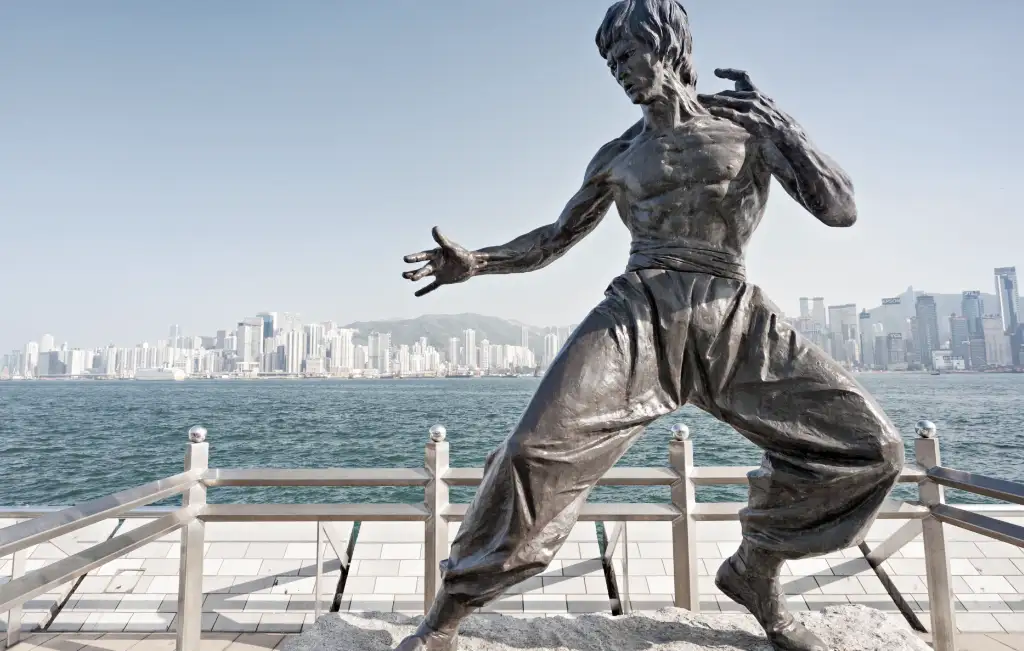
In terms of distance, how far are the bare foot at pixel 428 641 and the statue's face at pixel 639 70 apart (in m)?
2.18

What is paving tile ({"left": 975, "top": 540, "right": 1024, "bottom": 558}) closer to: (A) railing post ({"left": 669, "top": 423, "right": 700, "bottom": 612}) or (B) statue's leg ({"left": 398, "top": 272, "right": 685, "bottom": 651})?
(A) railing post ({"left": 669, "top": 423, "right": 700, "bottom": 612})

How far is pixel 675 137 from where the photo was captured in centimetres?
228

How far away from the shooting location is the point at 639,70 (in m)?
2.26

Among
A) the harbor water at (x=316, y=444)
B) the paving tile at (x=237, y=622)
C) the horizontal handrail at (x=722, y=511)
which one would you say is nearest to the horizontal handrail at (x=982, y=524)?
the horizontal handrail at (x=722, y=511)

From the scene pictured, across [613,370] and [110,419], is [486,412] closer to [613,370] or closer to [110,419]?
[110,419]

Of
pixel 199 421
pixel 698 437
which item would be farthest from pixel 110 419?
pixel 698 437

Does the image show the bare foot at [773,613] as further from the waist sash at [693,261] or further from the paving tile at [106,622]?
the paving tile at [106,622]

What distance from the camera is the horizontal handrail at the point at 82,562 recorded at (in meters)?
1.80

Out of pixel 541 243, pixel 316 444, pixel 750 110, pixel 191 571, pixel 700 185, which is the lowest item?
pixel 316 444

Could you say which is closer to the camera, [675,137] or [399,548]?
[675,137]

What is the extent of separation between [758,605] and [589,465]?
1.03 m

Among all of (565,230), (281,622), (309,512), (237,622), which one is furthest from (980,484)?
(237,622)

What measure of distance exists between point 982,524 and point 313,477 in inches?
123

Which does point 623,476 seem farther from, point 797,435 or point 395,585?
point 395,585
